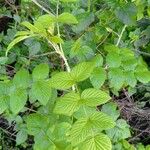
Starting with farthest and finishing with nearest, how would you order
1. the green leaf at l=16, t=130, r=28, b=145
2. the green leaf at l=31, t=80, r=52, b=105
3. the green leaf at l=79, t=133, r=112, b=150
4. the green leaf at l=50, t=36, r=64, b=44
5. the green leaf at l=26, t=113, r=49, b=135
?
the green leaf at l=16, t=130, r=28, b=145, the green leaf at l=26, t=113, r=49, b=135, the green leaf at l=31, t=80, r=52, b=105, the green leaf at l=50, t=36, r=64, b=44, the green leaf at l=79, t=133, r=112, b=150

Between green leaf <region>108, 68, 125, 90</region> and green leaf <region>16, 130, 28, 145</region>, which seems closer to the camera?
green leaf <region>108, 68, 125, 90</region>

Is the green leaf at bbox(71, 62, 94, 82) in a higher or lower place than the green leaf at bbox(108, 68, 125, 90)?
higher

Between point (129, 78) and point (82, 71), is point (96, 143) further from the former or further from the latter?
point (129, 78)

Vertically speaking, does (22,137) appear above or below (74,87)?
below

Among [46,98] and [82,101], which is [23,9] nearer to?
[46,98]

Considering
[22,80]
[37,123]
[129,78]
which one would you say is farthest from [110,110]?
[22,80]

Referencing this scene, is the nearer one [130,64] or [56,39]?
[56,39]

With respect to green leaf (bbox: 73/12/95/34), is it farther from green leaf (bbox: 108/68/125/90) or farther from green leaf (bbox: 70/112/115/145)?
green leaf (bbox: 70/112/115/145)

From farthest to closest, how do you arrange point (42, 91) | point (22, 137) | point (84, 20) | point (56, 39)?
1. point (22, 137)
2. point (84, 20)
3. point (42, 91)
4. point (56, 39)

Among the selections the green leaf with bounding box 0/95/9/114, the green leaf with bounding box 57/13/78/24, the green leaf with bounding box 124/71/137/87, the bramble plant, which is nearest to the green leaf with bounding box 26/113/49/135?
the bramble plant
